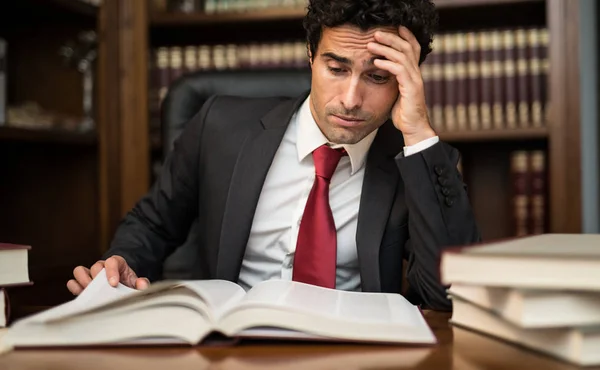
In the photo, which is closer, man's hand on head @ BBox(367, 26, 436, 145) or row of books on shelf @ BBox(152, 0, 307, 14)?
man's hand on head @ BBox(367, 26, 436, 145)

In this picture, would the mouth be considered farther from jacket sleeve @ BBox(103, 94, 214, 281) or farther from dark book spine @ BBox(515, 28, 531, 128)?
dark book spine @ BBox(515, 28, 531, 128)

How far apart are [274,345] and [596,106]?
1.98 meters

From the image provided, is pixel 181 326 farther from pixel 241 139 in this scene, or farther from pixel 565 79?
pixel 565 79

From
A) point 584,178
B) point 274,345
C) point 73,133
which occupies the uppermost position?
point 73,133

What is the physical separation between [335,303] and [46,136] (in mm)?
1503

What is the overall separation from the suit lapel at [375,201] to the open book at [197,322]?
0.56 metres

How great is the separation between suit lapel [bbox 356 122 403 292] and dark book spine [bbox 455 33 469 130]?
0.82 m

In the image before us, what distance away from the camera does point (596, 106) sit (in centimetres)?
236

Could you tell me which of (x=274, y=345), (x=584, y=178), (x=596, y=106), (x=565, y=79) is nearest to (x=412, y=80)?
(x=274, y=345)

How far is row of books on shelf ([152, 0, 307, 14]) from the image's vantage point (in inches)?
90.0

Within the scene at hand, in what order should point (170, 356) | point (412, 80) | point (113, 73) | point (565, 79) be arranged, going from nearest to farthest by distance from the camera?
point (170, 356) → point (412, 80) → point (565, 79) → point (113, 73)

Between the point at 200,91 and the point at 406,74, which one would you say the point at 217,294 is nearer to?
the point at 406,74

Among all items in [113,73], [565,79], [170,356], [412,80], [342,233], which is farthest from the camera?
[113,73]

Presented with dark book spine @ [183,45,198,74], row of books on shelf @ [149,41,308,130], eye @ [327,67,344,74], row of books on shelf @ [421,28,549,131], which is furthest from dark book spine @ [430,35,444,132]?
eye @ [327,67,344,74]
